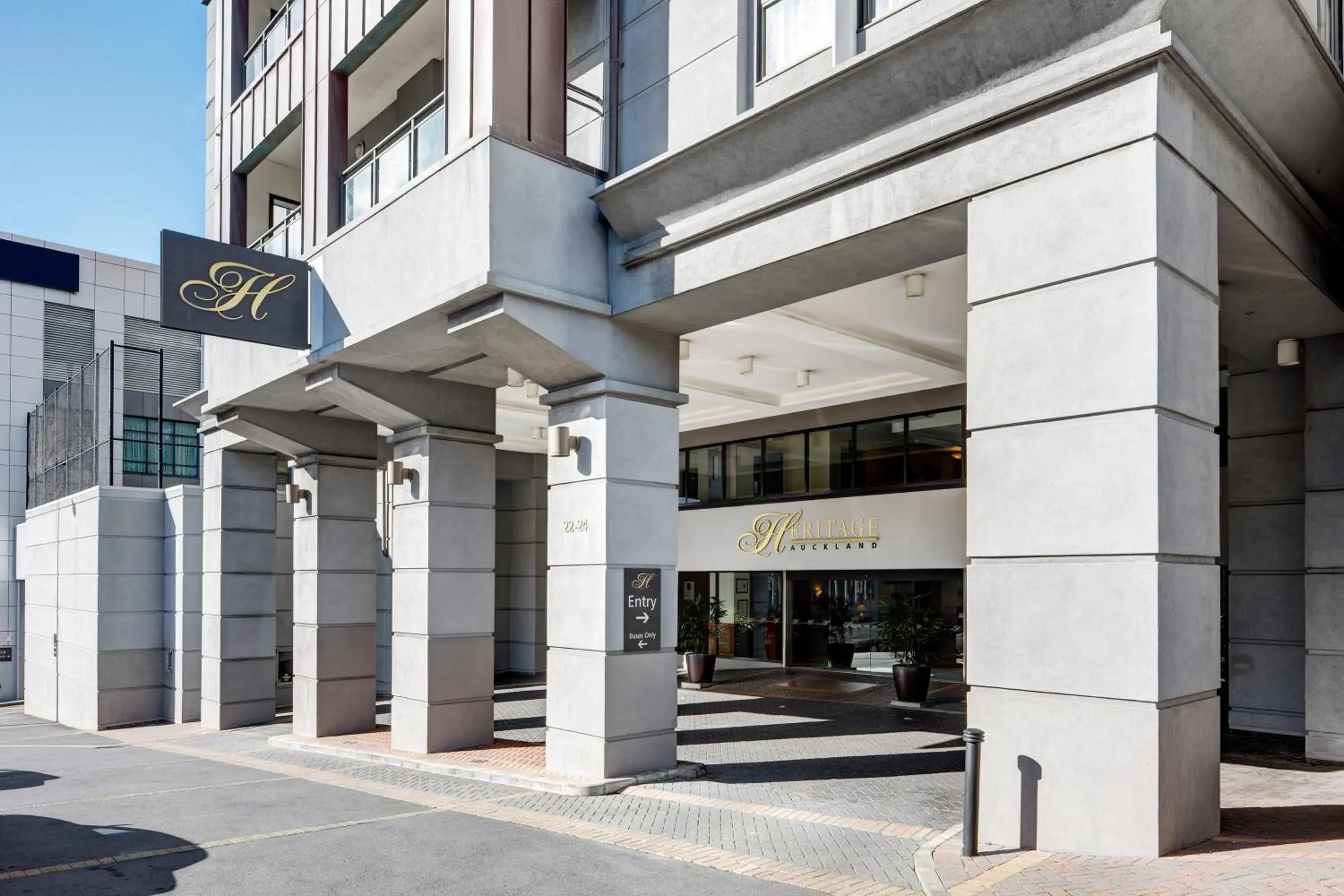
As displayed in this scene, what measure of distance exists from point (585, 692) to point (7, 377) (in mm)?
32822

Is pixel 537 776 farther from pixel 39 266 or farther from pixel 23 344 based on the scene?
pixel 39 266

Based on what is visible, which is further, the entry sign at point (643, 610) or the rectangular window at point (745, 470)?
the rectangular window at point (745, 470)

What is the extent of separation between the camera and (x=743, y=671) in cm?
2434

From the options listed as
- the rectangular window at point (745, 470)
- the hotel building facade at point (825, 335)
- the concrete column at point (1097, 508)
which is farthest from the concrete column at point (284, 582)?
the concrete column at point (1097, 508)

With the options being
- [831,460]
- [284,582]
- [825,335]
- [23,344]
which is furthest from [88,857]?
[23,344]

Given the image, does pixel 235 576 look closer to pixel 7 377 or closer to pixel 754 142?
pixel 754 142

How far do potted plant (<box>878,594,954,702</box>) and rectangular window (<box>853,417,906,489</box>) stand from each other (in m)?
3.71

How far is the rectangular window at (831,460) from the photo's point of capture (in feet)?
75.3

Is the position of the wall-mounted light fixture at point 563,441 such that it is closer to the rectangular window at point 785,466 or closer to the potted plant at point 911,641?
the potted plant at point 911,641

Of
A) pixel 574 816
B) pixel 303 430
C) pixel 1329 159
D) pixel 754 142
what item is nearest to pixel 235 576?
pixel 303 430

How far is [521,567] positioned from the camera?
27516 millimetres

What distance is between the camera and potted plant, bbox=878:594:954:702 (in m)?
17.7

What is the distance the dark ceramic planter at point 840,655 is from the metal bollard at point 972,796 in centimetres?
1597

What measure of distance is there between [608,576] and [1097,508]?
5.53m
